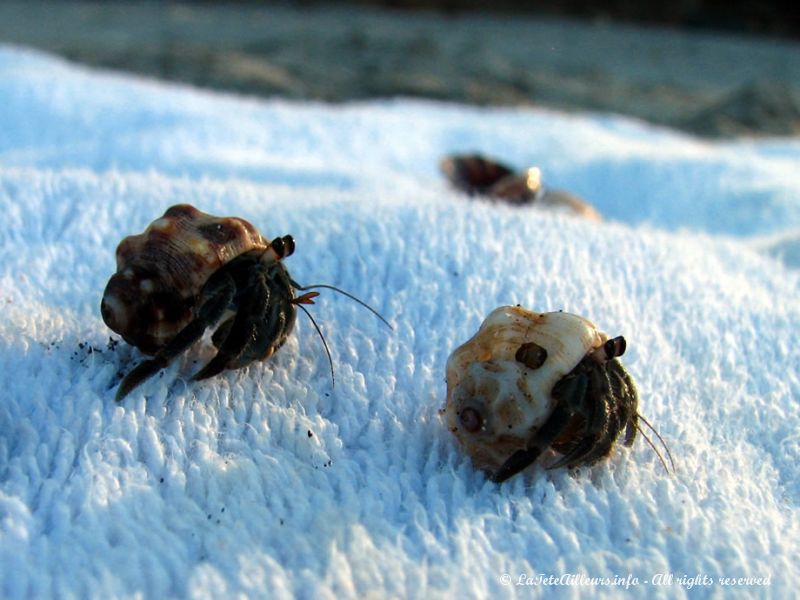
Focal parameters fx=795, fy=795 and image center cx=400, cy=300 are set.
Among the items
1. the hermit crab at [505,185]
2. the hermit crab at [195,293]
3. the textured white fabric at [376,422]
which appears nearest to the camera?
the textured white fabric at [376,422]

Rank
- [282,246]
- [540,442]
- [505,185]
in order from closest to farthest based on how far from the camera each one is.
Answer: [540,442], [282,246], [505,185]

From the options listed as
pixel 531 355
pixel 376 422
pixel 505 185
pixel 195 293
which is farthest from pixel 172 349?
pixel 505 185

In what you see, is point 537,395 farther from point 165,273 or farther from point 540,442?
point 165,273

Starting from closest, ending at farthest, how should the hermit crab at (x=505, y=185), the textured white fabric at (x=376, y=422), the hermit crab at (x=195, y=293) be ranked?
the textured white fabric at (x=376, y=422)
the hermit crab at (x=195, y=293)
the hermit crab at (x=505, y=185)

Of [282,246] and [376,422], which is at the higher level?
[282,246]

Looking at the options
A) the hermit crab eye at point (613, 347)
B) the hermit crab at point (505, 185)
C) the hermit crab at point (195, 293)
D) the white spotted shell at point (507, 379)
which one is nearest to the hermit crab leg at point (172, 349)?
the hermit crab at point (195, 293)

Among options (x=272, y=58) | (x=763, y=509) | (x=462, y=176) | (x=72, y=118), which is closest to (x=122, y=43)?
(x=272, y=58)

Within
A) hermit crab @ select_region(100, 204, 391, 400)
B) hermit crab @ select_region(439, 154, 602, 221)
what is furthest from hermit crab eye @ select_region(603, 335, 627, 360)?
hermit crab @ select_region(439, 154, 602, 221)

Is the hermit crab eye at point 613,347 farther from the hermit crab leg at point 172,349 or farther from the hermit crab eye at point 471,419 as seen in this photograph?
the hermit crab leg at point 172,349
